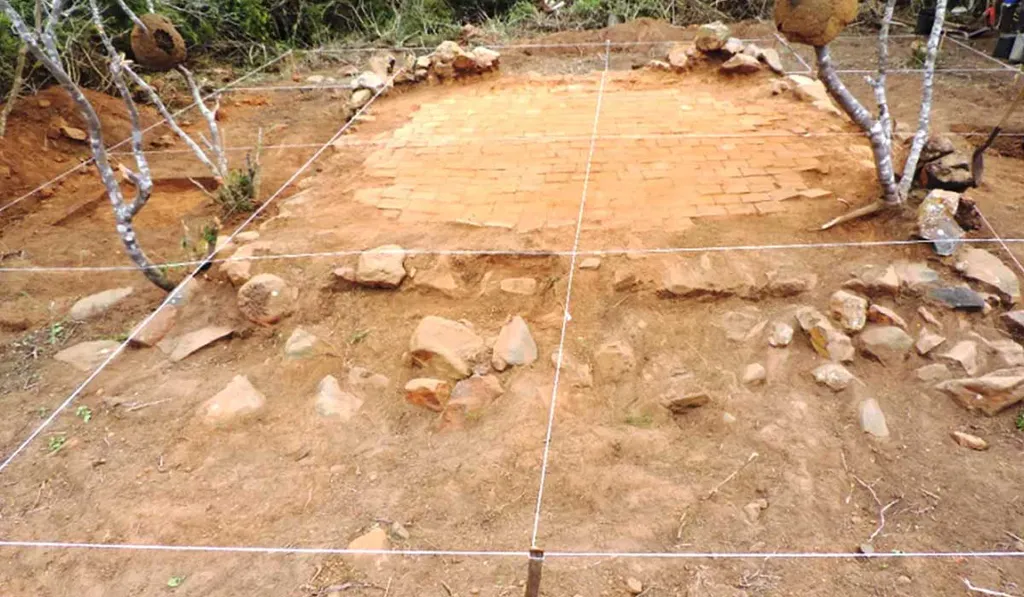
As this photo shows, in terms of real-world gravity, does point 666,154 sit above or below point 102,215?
above

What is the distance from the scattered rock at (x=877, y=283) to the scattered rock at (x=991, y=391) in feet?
1.60

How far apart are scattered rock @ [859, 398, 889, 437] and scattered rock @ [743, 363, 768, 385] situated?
36 cm

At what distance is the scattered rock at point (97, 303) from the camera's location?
3213 millimetres

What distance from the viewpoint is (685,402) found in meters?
2.40

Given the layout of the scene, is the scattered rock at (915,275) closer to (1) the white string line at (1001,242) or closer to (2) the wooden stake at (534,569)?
(1) the white string line at (1001,242)

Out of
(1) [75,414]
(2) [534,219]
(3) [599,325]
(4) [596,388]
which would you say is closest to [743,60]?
(2) [534,219]

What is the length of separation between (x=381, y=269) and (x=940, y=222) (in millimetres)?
2652

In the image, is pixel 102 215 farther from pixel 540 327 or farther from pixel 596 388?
pixel 596 388

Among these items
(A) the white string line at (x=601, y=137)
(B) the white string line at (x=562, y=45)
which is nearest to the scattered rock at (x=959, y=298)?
(A) the white string line at (x=601, y=137)

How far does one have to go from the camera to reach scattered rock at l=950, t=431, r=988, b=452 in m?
2.19

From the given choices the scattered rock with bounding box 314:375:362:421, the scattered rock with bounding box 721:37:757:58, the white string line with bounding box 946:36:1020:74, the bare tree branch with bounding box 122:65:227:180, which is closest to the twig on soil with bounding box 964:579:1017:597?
the scattered rock with bounding box 314:375:362:421

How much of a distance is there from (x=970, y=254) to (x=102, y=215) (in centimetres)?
553

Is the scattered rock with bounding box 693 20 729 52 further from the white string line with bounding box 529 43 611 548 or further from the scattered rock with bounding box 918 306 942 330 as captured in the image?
the scattered rock with bounding box 918 306 942 330

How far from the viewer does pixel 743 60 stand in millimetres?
5203
